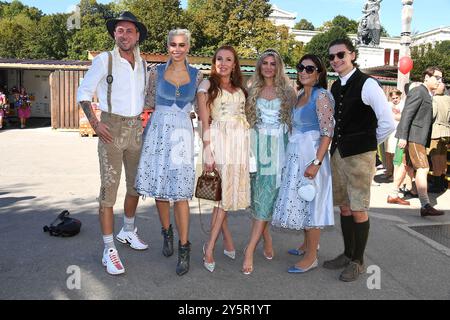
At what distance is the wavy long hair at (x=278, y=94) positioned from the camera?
3850 millimetres

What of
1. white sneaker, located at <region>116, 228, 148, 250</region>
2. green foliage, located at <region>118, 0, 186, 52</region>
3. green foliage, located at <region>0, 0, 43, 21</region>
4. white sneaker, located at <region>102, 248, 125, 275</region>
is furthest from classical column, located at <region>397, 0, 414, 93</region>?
green foliage, located at <region>0, 0, 43, 21</region>

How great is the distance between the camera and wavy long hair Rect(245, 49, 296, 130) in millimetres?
3850

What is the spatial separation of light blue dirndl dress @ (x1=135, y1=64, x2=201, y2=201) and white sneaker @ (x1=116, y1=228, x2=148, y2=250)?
2.58ft

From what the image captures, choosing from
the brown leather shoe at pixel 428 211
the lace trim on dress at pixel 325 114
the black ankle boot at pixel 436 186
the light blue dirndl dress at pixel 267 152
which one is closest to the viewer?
the lace trim on dress at pixel 325 114

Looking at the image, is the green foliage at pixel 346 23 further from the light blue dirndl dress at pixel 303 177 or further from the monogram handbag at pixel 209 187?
the monogram handbag at pixel 209 187

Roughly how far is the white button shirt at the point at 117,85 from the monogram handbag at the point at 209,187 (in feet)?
2.80

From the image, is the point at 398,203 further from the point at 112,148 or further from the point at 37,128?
the point at 37,128

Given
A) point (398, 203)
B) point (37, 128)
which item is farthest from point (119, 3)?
point (398, 203)

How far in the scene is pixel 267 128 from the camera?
386 centimetres

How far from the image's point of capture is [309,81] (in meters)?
3.76

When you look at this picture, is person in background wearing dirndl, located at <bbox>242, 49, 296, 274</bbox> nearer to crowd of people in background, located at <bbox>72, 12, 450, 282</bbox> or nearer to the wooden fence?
crowd of people in background, located at <bbox>72, 12, 450, 282</bbox>

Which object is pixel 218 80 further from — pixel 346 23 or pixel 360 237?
pixel 346 23

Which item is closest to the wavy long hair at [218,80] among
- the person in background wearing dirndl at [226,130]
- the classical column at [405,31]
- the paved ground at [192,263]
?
the person in background wearing dirndl at [226,130]

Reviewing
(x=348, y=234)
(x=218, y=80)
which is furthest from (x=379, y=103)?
(x=218, y=80)
